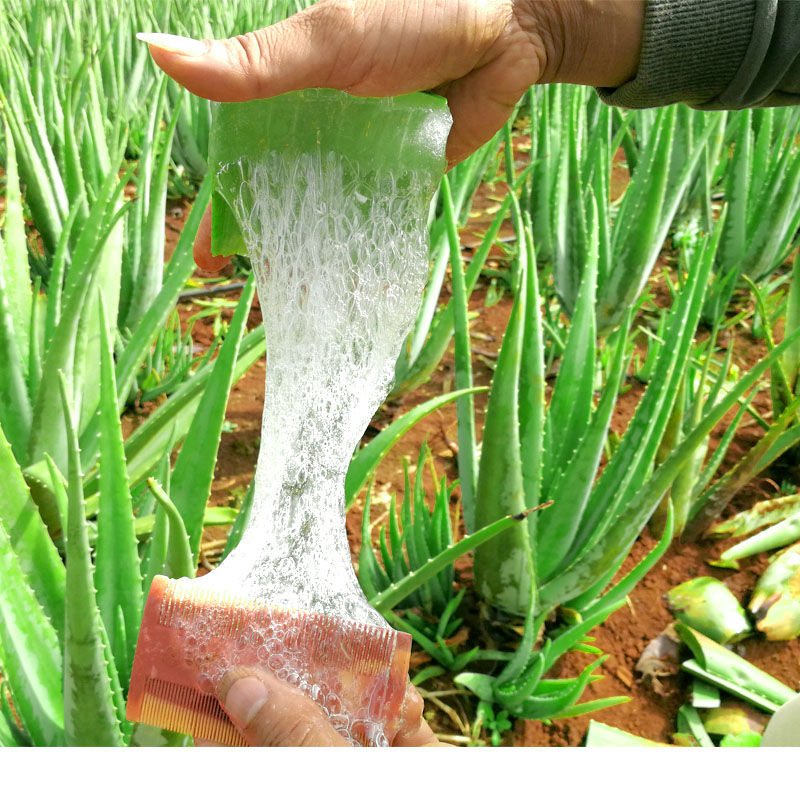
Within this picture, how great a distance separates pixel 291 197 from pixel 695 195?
1741 millimetres

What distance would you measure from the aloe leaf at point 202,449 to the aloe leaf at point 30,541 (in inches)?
5.0

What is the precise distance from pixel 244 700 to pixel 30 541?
0.99 ft

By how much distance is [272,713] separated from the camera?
0.54 m

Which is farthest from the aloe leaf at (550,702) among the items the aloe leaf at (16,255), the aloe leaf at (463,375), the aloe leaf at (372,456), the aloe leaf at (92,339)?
the aloe leaf at (16,255)

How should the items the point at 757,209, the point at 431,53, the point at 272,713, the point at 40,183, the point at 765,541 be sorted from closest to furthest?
the point at 272,713 → the point at 431,53 → the point at 765,541 → the point at 40,183 → the point at 757,209

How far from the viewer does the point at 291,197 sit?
65 cm

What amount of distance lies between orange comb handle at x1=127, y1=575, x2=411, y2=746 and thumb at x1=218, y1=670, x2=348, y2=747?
0.08ft

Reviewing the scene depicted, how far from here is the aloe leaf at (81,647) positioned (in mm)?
557

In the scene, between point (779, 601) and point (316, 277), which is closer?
point (316, 277)

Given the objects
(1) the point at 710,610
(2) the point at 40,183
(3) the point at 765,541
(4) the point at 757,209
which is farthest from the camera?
(4) the point at 757,209

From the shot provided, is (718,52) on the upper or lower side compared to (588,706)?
upper

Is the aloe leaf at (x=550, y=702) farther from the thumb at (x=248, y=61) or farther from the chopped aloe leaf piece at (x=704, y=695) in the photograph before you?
the thumb at (x=248, y=61)

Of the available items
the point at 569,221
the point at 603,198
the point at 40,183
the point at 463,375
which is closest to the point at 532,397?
the point at 463,375

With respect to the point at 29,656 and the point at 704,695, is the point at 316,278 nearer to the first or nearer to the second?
the point at 29,656
